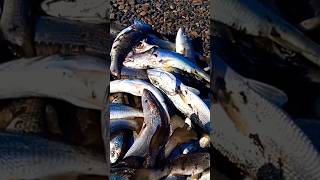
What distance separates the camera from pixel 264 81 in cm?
196

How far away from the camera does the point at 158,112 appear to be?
534 cm

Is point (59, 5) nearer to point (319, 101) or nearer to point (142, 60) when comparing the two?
point (319, 101)

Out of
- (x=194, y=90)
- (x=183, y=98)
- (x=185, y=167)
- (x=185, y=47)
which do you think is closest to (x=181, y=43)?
(x=185, y=47)

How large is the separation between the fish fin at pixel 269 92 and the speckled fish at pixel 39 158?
501mm

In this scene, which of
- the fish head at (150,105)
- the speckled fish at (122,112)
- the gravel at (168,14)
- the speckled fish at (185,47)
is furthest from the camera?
the gravel at (168,14)

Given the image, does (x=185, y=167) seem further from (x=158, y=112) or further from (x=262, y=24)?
(x=262, y=24)

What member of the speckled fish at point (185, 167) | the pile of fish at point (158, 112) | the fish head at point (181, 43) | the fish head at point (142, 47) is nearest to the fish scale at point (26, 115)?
the pile of fish at point (158, 112)

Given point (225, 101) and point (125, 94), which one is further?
point (125, 94)

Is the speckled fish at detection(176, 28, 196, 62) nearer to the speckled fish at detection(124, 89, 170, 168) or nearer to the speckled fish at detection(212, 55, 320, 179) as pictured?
the speckled fish at detection(124, 89, 170, 168)

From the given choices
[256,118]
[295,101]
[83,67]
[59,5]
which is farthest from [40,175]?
[295,101]

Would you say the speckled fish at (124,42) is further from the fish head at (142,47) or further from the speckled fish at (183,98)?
the speckled fish at (183,98)

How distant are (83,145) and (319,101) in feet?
2.32

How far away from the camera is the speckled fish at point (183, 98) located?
537cm

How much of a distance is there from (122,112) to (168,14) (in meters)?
2.99
